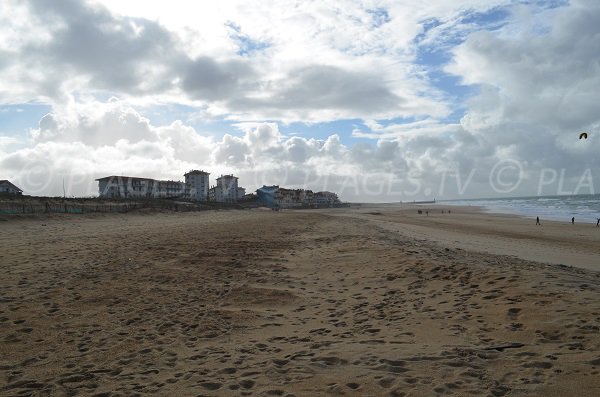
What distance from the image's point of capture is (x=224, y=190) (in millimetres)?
131625

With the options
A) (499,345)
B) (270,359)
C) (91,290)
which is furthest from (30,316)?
(499,345)

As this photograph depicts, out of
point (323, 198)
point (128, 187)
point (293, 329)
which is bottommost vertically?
point (293, 329)

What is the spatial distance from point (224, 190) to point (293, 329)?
127692 millimetres

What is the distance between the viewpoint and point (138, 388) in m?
4.48

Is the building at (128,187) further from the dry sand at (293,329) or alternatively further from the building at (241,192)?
the dry sand at (293,329)

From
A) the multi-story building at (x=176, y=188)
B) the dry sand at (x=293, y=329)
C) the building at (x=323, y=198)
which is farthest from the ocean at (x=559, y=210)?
the building at (x=323, y=198)

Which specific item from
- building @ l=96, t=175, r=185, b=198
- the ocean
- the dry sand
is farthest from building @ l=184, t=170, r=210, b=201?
the dry sand

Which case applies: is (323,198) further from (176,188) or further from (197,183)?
(176,188)

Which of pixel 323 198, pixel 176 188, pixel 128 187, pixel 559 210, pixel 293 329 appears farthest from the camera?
pixel 323 198

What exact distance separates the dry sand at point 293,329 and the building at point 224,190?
118921 millimetres

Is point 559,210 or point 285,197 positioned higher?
point 285,197

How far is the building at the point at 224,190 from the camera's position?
12966 cm

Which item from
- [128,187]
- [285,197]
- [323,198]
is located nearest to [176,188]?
Answer: [128,187]

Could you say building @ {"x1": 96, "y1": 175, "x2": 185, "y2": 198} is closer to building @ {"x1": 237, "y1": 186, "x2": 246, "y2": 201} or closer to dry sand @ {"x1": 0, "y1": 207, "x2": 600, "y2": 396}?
building @ {"x1": 237, "y1": 186, "x2": 246, "y2": 201}
